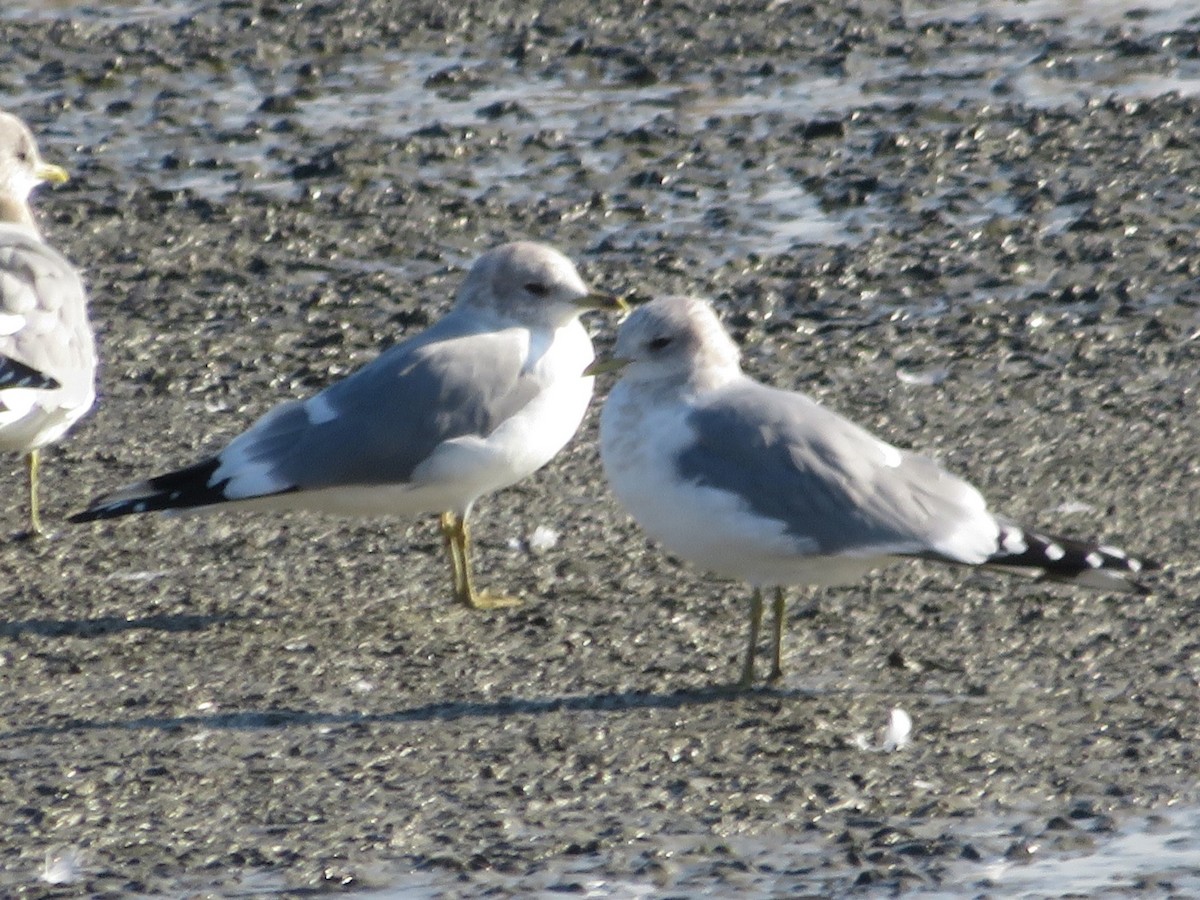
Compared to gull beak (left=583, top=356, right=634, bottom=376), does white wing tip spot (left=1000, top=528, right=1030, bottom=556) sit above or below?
below

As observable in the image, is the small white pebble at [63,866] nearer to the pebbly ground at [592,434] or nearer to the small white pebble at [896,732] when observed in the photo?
the pebbly ground at [592,434]

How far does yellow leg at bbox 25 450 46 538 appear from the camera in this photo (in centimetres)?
653

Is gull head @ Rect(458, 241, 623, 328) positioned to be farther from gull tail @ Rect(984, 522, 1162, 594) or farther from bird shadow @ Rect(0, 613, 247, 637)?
gull tail @ Rect(984, 522, 1162, 594)

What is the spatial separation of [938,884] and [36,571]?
3.00 meters

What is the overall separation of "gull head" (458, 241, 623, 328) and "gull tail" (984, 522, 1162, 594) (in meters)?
1.43

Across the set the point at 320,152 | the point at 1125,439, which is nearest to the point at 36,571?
the point at 1125,439

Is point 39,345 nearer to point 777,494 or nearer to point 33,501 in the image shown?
point 33,501

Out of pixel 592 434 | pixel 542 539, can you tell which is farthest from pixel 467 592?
pixel 592 434

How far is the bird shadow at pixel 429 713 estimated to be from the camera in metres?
5.13

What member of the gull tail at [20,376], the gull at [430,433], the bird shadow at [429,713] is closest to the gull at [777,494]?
the bird shadow at [429,713]

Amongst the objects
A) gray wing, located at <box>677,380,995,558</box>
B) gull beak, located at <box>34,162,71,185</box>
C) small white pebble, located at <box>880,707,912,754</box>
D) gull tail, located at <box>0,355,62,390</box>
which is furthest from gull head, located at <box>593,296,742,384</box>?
gull beak, located at <box>34,162,71,185</box>

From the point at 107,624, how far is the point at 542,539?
4.15 feet

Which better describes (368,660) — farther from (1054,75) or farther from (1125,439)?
(1054,75)

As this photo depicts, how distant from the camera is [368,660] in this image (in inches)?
218
